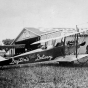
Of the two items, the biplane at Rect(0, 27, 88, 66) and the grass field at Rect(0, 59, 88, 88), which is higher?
the biplane at Rect(0, 27, 88, 66)

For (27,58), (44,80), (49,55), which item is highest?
(49,55)

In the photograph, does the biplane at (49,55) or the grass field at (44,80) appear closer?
the grass field at (44,80)

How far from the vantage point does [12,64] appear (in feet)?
29.4

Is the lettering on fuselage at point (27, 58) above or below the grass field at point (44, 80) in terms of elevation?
above

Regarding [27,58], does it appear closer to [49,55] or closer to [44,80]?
[49,55]

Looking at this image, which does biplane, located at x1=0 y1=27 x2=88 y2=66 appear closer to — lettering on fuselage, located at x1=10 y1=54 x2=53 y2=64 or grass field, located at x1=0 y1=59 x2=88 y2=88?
lettering on fuselage, located at x1=10 y1=54 x2=53 y2=64

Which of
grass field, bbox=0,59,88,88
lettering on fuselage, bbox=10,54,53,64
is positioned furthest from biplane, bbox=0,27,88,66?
grass field, bbox=0,59,88,88

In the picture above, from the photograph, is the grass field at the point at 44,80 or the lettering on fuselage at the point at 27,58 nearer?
the grass field at the point at 44,80

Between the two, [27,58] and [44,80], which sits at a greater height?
[27,58]

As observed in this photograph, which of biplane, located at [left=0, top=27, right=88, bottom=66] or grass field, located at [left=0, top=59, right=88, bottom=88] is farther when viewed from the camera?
biplane, located at [left=0, top=27, right=88, bottom=66]

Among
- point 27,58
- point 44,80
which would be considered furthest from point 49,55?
point 44,80

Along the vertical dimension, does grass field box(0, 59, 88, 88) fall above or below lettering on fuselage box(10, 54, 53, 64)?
below

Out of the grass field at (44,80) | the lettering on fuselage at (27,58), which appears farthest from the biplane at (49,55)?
the grass field at (44,80)

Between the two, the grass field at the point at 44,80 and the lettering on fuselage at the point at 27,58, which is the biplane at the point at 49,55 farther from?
the grass field at the point at 44,80
